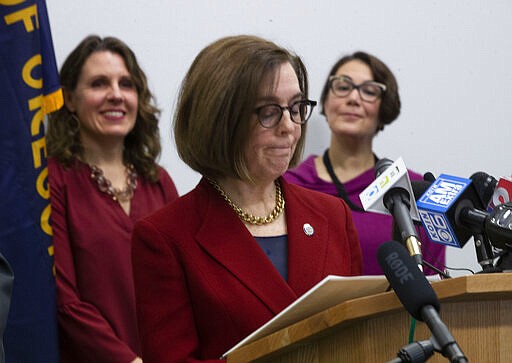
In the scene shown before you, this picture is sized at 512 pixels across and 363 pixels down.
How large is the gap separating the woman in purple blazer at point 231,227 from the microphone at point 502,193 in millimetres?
445

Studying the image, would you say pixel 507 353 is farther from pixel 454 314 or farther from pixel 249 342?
pixel 249 342

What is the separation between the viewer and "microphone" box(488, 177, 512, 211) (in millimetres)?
1885

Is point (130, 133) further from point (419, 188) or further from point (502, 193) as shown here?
point (502, 193)

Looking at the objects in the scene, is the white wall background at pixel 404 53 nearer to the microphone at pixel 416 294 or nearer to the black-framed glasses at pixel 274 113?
the black-framed glasses at pixel 274 113

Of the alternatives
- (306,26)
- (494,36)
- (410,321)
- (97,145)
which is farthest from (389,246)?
(494,36)

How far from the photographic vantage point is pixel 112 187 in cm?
323

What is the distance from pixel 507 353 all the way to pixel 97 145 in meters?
2.10

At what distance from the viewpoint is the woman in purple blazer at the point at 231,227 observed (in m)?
2.00

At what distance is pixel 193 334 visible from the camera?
2.01 metres

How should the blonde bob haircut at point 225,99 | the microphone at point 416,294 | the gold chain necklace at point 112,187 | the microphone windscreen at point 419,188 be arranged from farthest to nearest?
the gold chain necklace at point 112,187 < the blonde bob haircut at point 225,99 < the microphone windscreen at point 419,188 < the microphone at point 416,294

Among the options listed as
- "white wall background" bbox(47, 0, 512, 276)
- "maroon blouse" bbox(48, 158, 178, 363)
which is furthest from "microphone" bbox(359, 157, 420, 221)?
"white wall background" bbox(47, 0, 512, 276)

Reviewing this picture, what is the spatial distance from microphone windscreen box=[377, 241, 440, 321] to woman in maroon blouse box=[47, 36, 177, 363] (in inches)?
65.2

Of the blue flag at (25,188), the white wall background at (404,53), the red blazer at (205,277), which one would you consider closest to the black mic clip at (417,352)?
the red blazer at (205,277)

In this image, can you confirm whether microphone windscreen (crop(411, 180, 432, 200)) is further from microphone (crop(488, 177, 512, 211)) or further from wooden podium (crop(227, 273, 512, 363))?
wooden podium (crop(227, 273, 512, 363))
